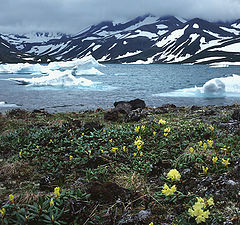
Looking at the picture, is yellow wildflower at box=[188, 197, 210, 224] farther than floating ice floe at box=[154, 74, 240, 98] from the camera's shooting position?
No

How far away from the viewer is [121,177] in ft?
15.3

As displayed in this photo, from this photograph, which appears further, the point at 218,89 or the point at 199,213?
the point at 218,89

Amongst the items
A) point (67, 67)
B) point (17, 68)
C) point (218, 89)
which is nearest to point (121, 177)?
point (218, 89)

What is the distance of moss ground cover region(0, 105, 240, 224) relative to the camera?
3.22 metres

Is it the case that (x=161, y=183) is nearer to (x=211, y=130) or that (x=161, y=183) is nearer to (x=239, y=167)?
(x=239, y=167)

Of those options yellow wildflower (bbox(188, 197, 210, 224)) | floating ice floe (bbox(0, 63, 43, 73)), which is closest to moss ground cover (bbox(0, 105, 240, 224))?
yellow wildflower (bbox(188, 197, 210, 224))

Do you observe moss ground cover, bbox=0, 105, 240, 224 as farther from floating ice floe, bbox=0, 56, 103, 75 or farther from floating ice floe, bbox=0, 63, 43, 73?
floating ice floe, bbox=0, 63, 43, 73

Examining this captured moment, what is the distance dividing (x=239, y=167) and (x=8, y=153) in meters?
5.36

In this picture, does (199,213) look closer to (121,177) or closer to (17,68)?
(121,177)

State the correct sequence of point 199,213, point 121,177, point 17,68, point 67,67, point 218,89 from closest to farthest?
A: 1. point 199,213
2. point 121,177
3. point 218,89
4. point 67,67
5. point 17,68

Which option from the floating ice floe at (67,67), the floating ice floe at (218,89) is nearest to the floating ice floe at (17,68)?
the floating ice floe at (67,67)

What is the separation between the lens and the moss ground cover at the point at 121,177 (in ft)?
10.6

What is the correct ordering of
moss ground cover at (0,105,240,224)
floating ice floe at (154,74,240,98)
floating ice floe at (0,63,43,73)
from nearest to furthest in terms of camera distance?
1. moss ground cover at (0,105,240,224)
2. floating ice floe at (154,74,240,98)
3. floating ice floe at (0,63,43,73)

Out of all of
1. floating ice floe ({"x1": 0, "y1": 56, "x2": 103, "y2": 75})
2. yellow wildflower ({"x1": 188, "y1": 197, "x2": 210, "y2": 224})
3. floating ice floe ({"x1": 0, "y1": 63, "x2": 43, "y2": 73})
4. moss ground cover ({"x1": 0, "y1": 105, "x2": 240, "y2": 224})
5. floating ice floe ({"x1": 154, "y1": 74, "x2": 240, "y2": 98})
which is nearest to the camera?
yellow wildflower ({"x1": 188, "y1": 197, "x2": 210, "y2": 224})
